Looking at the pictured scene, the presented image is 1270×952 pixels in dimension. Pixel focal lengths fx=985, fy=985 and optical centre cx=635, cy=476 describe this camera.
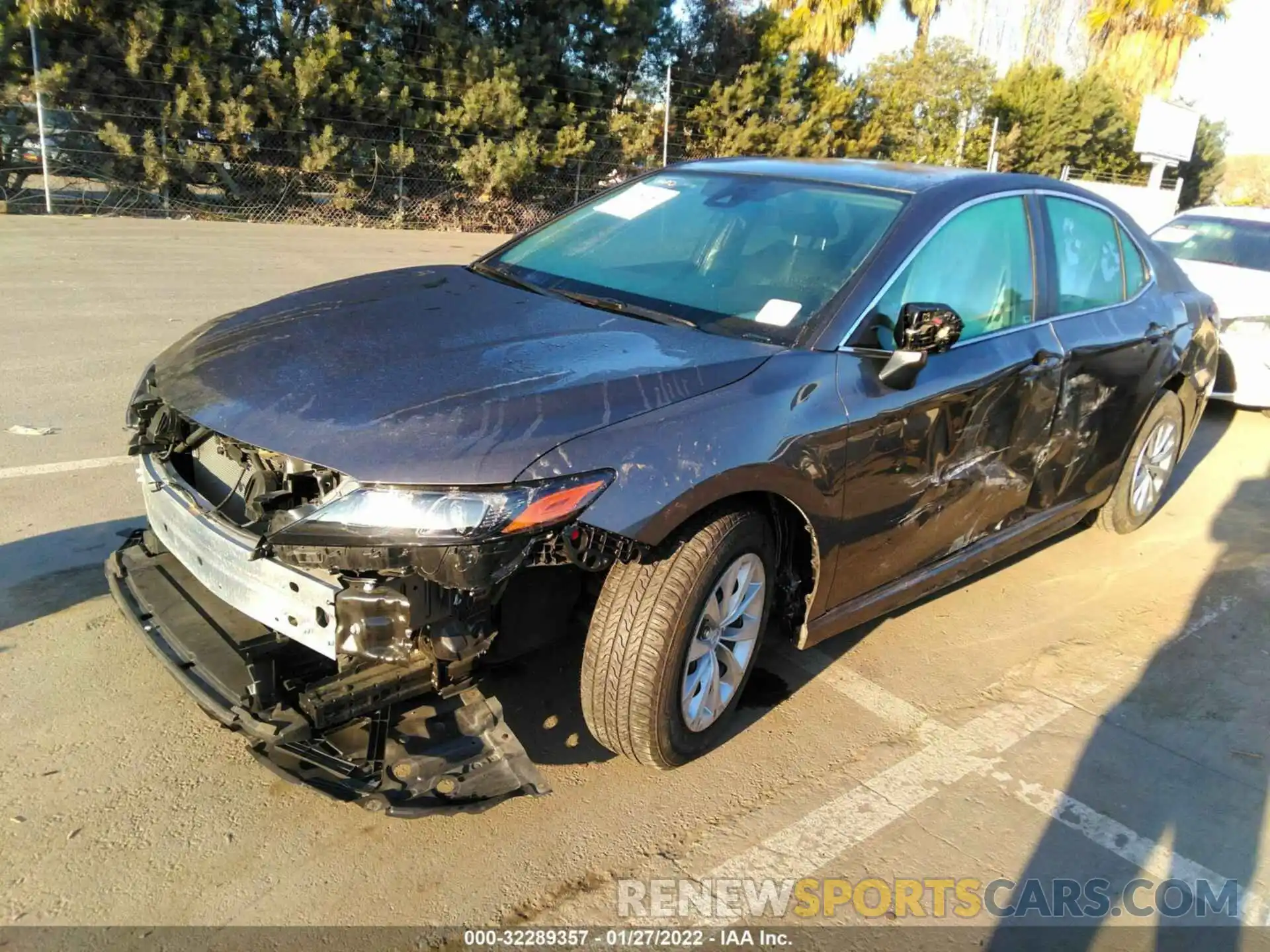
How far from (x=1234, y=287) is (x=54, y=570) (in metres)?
8.75

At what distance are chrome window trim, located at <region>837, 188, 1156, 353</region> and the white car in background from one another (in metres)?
2.73

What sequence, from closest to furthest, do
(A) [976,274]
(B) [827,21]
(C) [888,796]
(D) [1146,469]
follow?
(C) [888,796], (A) [976,274], (D) [1146,469], (B) [827,21]

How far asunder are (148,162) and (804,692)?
14.7 metres

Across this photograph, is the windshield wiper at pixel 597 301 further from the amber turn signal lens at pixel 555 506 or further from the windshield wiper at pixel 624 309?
the amber turn signal lens at pixel 555 506

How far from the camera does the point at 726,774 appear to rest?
312cm

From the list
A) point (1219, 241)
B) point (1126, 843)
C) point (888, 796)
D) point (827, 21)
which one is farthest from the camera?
point (827, 21)

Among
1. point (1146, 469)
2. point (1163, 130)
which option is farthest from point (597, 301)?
point (1163, 130)

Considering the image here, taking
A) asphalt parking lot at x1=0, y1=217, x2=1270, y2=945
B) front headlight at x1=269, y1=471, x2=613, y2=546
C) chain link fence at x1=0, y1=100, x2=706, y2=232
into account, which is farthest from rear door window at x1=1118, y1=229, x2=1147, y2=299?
chain link fence at x1=0, y1=100, x2=706, y2=232

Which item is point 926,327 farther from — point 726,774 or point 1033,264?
point 726,774

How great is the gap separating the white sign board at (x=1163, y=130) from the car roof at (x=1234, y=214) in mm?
16088

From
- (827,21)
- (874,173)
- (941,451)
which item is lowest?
(941,451)

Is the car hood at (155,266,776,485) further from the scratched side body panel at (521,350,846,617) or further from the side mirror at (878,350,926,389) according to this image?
the side mirror at (878,350,926,389)

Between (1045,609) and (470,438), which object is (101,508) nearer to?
(470,438)

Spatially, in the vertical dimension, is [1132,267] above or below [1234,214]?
below
